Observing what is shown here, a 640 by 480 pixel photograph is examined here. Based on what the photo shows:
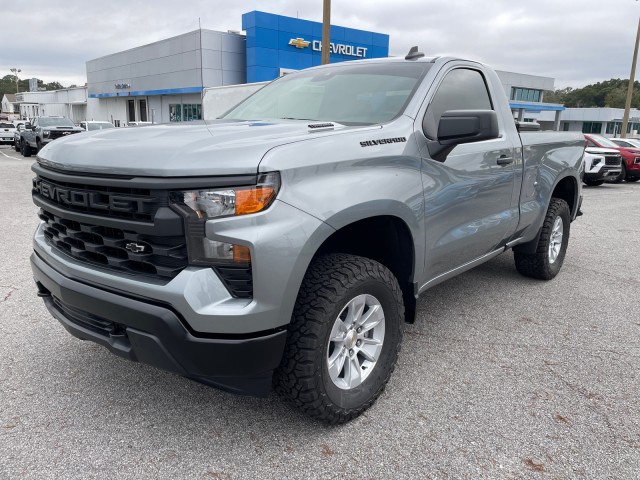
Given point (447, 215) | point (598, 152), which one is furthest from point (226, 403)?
point (598, 152)

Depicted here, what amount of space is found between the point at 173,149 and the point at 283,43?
30830 millimetres

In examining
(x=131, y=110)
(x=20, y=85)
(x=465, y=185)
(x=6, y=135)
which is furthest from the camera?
(x=20, y=85)

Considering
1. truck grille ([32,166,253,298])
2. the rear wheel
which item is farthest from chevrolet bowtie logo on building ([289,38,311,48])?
truck grille ([32,166,253,298])

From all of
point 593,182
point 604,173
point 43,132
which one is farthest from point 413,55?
point 43,132

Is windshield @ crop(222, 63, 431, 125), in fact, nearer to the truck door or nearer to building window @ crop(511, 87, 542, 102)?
the truck door

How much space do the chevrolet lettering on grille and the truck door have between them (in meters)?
1.61

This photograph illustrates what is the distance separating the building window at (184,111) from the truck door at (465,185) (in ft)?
107

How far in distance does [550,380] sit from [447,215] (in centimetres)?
119

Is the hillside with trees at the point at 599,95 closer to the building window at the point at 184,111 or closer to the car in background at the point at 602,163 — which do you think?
the building window at the point at 184,111

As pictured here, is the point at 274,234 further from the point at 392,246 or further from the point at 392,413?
the point at 392,413

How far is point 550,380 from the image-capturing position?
320 cm

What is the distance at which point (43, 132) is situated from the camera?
20391mm

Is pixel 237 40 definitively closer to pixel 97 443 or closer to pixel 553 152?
pixel 553 152

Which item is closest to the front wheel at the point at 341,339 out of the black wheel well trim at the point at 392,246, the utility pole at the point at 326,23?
the black wheel well trim at the point at 392,246
